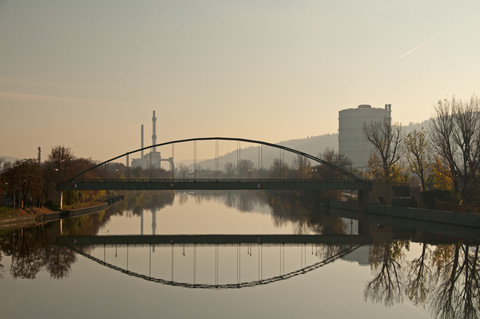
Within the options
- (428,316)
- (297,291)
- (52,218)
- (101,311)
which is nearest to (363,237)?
Answer: (297,291)

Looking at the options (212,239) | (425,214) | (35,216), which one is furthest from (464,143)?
(35,216)

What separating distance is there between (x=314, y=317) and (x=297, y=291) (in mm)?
5778

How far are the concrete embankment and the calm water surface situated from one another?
6883 mm

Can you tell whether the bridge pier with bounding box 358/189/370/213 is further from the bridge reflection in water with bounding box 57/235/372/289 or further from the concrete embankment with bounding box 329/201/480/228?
the bridge reflection in water with bounding box 57/235/372/289

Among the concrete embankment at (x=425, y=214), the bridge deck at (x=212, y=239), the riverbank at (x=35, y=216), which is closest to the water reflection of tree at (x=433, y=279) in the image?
the bridge deck at (x=212, y=239)

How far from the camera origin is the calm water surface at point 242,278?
23.7 m

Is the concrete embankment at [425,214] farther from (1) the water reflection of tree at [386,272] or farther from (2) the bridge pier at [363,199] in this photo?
(1) the water reflection of tree at [386,272]

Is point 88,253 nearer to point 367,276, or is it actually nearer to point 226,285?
point 226,285

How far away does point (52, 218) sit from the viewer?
240ft

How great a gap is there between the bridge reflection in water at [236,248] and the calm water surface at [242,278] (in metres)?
0.12

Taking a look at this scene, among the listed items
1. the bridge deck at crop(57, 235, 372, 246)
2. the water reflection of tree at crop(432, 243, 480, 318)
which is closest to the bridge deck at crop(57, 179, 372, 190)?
the bridge deck at crop(57, 235, 372, 246)

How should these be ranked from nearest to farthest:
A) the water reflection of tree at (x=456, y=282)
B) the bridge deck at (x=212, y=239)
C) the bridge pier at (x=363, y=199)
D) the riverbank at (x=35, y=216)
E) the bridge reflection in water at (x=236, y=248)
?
the water reflection of tree at (x=456, y=282) → the bridge reflection in water at (x=236, y=248) → the bridge deck at (x=212, y=239) → the riverbank at (x=35, y=216) → the bridge pier at (x=363, y=199)

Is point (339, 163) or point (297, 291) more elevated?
point (339, 163)

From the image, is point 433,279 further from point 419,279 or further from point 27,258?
point 27,258
